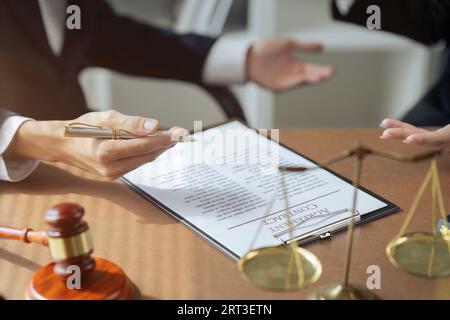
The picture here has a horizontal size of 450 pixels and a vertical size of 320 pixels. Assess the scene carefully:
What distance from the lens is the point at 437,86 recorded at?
4.80 ft

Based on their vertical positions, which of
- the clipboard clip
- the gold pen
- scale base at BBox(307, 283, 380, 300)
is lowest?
scale base at BBox(307, 283, 380, 300)

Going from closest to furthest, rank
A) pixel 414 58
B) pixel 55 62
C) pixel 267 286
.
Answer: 1. pixel 267 286
2. pixel 55 62
3. pixel 414 58

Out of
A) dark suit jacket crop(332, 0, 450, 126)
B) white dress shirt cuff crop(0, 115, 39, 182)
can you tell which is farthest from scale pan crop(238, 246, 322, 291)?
dark suit jacket crop(332, 0, 450, 126)

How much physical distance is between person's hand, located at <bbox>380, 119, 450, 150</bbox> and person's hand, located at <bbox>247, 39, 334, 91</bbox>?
571mm

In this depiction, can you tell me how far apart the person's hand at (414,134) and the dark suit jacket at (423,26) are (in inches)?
21.8

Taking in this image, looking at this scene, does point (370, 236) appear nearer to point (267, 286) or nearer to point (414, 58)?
point (267, 286)

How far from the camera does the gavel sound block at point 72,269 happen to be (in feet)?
2.18

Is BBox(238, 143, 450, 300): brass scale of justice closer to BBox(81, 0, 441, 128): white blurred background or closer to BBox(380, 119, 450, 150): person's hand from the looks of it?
BBox(380, 119, 450, 150): person's hand

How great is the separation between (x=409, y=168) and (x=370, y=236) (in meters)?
0.22

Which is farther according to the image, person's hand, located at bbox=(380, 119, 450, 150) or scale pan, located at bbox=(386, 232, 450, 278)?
person's hand, located at bbox=(380, 119, 450, 150)

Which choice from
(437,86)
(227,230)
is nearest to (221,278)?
(227,230)

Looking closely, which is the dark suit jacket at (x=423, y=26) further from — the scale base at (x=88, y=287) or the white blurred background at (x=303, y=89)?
the scale base at (x=88, y=287)

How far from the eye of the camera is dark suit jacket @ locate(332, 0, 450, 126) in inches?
56.0

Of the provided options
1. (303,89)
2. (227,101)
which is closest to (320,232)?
(227,101)
